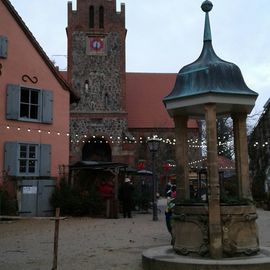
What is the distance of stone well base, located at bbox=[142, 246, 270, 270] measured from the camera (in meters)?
7.53

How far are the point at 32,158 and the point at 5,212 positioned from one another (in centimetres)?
326

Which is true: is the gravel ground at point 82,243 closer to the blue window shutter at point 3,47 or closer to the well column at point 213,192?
the well column at point 213,192

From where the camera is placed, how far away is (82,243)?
1212 cm

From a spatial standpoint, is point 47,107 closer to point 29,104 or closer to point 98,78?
point 29,104

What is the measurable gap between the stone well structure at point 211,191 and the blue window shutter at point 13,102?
12.1 meters

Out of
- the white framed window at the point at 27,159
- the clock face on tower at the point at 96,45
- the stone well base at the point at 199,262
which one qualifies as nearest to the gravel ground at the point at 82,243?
the stone well base at the point at 199,262

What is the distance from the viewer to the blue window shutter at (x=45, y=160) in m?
21.3

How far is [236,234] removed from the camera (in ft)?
27.2

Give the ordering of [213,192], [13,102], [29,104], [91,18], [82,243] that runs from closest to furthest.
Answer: [213,192] < [82,243] < [13,102] < [29,104] < [91,18]

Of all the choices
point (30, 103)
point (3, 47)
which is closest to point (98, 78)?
point (30, 103)

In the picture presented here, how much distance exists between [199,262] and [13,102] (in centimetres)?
1451

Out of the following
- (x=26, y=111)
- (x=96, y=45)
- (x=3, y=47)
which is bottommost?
(x=26, y=111)

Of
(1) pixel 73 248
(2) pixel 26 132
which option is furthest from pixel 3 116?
(1) pixel 73 248

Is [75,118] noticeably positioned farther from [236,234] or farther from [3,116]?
[236,234]
